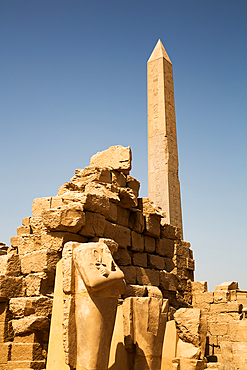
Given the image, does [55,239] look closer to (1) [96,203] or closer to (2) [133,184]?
(1) [96,203]

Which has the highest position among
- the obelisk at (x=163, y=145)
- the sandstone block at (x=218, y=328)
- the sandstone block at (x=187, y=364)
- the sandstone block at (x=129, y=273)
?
the obelisk at (x=163, y=145)

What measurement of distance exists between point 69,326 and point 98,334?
36 cm

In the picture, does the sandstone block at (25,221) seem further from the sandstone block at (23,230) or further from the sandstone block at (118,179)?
the sandstone block at (118,179)

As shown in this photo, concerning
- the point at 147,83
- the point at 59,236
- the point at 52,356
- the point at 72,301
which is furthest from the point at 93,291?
the point at 147,83

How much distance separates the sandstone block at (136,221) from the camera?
9.14m

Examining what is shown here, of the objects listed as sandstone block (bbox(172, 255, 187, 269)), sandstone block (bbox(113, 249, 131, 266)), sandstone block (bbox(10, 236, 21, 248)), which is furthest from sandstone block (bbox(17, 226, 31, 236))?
sandstone block (bbox(172, 255, 187, 269))

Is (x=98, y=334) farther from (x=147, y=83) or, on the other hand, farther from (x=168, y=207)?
(x=147, y=83)

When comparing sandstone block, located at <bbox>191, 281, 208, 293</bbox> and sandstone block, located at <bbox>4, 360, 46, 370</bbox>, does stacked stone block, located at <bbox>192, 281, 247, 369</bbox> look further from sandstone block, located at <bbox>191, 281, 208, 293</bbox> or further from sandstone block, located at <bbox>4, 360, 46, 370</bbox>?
sandstone block, located at <bbox>4, 360, 46, 370</bbox>

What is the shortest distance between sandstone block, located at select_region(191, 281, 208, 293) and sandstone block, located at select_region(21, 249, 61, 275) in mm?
5407

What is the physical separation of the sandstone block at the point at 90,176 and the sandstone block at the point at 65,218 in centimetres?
146

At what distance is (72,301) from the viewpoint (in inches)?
206

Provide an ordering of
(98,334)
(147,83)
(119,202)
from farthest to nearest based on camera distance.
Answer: (147,83)
(119,202)
(98,334)

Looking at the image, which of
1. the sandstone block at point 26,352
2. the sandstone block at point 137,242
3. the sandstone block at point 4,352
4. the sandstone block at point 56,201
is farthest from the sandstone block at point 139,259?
the sandstone block at point 4,352

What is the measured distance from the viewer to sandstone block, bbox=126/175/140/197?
943cm
